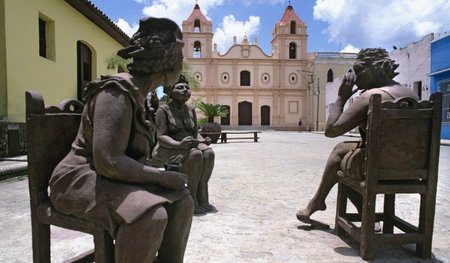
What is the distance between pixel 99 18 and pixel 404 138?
37.4 feet

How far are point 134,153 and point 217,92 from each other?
37.0 meters

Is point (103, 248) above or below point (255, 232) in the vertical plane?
above

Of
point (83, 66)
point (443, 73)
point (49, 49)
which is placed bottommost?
point (83, 66)

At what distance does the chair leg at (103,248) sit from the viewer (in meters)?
1.62

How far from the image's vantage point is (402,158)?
249cm

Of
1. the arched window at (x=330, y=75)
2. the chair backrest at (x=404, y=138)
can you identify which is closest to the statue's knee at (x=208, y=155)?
the chair backrest at (x=404, y=138)

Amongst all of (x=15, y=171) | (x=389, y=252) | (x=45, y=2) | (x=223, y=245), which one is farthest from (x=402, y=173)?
(x=45, y=2)

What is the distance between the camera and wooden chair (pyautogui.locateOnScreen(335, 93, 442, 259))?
2414mm

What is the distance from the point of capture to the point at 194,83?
17328mm

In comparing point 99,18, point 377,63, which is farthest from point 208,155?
point 99,18

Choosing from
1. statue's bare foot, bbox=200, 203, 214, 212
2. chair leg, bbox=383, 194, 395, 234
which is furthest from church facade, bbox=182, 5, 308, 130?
chair leg, bbox=383, 194, 395, 234

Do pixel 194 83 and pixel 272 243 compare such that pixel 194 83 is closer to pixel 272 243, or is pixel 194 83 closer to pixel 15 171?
pixel 15 171

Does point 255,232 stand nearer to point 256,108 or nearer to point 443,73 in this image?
point 443,73

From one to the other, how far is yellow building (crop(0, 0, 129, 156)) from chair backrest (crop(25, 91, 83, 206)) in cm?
657
